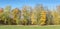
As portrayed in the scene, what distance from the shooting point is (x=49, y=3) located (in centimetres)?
233

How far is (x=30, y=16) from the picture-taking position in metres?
2.36

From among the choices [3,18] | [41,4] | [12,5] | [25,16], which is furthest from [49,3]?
[3,18]

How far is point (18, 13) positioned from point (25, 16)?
0.50 feet

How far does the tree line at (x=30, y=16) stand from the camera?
7.69ft

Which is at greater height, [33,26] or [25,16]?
[25,16]

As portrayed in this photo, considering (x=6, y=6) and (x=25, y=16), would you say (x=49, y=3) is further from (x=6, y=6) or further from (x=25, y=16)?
(x=6, y=6)

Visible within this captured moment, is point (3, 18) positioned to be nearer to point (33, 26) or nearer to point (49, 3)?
point (33, 26)

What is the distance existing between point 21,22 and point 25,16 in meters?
0.14

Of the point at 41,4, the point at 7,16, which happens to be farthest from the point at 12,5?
the point at 41,4

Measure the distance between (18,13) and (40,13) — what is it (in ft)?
1.43

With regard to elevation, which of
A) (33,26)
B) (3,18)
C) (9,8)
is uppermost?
(9,8)

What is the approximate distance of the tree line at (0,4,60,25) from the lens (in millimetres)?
2344

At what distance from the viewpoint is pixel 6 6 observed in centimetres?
237

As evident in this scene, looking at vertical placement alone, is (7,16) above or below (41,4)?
below
